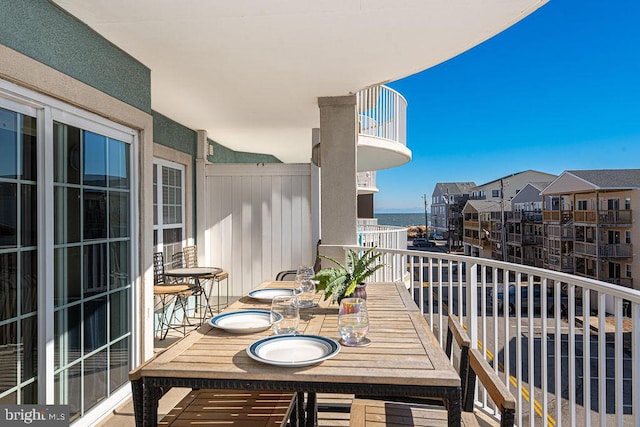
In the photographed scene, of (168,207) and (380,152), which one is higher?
(380,152)

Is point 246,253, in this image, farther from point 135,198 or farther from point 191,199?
point 135,198

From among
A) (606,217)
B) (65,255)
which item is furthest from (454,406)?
(606,217)

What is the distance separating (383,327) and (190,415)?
0.86 metres

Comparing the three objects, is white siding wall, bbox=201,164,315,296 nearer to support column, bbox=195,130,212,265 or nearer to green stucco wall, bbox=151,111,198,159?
support column, bbox=195,130,212,265

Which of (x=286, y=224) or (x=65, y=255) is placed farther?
(x=286, y=224)

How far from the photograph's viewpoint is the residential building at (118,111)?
1979 millimetres

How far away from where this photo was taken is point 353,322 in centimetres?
142

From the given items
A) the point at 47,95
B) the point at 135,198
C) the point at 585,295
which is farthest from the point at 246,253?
the point at 585,295

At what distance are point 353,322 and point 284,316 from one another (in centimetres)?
27

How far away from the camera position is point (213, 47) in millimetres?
2715

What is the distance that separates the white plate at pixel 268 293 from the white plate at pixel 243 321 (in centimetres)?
34

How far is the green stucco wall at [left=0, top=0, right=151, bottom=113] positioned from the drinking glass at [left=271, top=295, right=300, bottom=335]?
1.80 metres

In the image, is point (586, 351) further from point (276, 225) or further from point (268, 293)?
point (276, 225)

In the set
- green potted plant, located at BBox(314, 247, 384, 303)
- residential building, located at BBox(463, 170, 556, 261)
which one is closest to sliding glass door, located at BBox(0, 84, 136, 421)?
green potted plant, located at BBox(314, 247, 384, 303)
